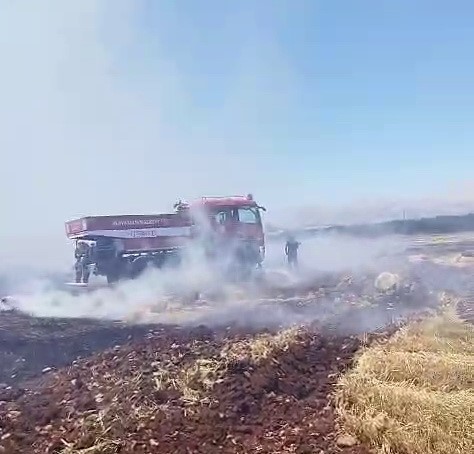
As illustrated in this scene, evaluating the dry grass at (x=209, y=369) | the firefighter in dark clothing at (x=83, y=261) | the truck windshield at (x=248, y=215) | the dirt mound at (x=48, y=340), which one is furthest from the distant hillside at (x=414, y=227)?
the dry grass at (x=209, y=369)

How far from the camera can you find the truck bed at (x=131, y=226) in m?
16.6

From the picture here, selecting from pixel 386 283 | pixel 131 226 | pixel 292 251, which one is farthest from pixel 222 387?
pixel 292 251

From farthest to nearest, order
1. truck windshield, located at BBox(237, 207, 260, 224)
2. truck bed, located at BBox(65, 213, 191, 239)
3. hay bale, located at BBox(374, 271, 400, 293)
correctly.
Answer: truck windshield, located at BBox(237, 207, 260, 224), truck bed, located at BBox(65, 213, 191, 239), hay bale, located at BBox(374, 271, 400, 293)

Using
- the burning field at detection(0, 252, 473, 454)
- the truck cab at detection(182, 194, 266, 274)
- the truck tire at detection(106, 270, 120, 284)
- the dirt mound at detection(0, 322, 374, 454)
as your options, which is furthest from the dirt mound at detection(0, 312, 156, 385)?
the truck cab at detection(182, 194, 266, 274)

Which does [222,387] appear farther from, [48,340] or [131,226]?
[131,226]

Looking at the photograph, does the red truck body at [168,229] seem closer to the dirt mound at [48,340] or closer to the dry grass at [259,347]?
the dirt mound at [48,340]

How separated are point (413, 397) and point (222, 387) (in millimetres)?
2083

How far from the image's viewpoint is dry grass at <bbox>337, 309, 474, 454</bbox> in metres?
4.99

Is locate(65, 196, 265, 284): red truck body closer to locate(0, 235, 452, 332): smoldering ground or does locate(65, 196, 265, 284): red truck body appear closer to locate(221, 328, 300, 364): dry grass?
locate(0, 235, 452, 332): smoldering ground

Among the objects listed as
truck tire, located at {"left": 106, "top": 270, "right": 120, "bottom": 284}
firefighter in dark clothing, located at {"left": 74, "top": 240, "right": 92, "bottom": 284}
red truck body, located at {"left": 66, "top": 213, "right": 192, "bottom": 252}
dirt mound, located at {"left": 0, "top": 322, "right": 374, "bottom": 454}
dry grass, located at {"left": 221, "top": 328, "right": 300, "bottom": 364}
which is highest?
red truck body, located at {"left": 66, "top": 213, "right": 192, "bottom": 252}

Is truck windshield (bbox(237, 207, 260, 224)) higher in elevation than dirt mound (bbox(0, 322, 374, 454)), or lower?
higher

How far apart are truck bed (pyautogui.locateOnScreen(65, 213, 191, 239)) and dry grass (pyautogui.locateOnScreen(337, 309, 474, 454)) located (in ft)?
33.0

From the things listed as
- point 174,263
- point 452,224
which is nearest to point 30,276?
point 174,263

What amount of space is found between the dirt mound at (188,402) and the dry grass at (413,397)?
10.2 inches
